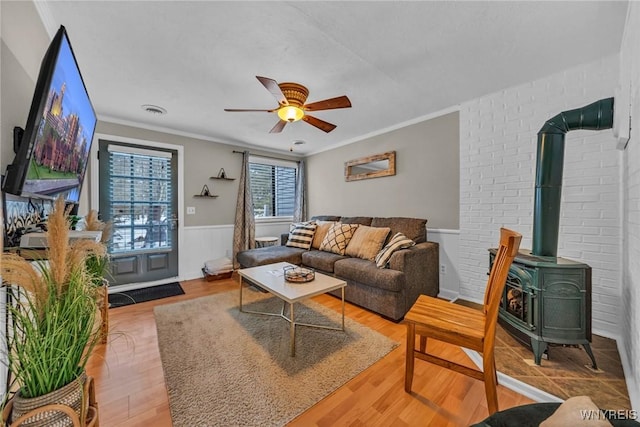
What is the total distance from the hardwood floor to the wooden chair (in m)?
0.13

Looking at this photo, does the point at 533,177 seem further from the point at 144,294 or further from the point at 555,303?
the point at 144,294

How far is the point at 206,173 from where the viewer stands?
3.98 metres

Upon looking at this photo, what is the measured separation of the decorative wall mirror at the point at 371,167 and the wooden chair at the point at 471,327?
2.24 m

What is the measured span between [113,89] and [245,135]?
173cm

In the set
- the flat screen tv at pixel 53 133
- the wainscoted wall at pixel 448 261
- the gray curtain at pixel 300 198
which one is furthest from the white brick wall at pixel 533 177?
the flat screen tv at pixel 53 133

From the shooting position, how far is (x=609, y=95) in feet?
6.64

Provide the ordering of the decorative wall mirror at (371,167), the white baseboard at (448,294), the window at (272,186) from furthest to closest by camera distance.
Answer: the window at (272,186) → the decorative wall mirror at (371,167) → the white baseboard at (448,294)

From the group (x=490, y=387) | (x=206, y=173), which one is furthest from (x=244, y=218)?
(x=490, y=387)

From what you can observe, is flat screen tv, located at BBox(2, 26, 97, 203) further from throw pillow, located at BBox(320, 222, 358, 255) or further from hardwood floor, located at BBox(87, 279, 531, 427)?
throw pillow, located at BBox(320, 222, 358, 255)

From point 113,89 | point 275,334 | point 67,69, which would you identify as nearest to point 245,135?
point 113,89

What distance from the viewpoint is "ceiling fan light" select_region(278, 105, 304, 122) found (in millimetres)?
2197

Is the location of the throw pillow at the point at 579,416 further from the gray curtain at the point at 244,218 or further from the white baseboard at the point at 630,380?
the gray curtain at the point at 244,218

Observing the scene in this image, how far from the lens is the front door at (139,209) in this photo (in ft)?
10.6

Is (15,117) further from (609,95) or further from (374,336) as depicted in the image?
(609,95)
